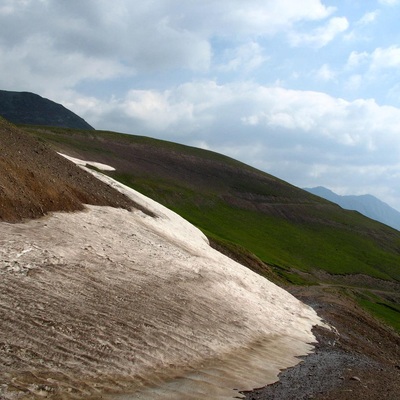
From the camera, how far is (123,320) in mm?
19031

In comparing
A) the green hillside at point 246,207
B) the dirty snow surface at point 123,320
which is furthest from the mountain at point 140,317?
the green hillside at point 246,207

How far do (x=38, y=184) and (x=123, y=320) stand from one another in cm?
1458

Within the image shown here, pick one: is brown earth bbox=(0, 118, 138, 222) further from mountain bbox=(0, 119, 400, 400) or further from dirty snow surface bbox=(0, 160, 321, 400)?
dirty snow surface bbox=(0, 160, 321, 400)

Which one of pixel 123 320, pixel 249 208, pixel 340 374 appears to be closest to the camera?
pixel 123 320

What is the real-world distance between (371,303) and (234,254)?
28.8 m

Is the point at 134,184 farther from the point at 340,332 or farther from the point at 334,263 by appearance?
the point at 340,332

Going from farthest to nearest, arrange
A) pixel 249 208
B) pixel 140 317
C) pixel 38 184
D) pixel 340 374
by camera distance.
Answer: pixel 249 208, pixel 38 184, pixel 340 374, pixel 140 317

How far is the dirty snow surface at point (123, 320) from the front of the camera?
587 inches

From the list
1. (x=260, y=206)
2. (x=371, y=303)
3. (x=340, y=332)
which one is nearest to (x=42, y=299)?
(x=340, y=332)

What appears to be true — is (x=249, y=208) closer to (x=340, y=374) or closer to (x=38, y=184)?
(x=38, y=184)

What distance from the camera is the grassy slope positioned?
101 meters

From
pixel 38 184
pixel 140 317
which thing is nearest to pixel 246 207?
pixel 38 184

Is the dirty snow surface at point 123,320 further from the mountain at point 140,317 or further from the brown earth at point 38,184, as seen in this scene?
the brown earth at point 38,184

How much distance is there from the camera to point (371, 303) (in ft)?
238
